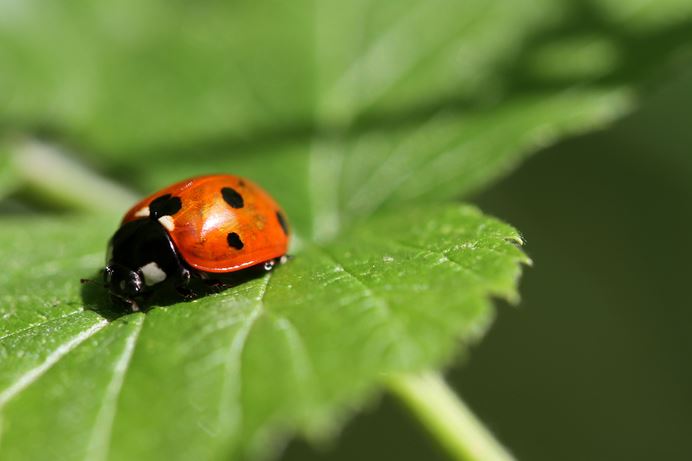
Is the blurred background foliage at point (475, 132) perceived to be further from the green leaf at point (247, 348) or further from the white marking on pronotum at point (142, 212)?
the white marking on pronotum at point (142, 212)

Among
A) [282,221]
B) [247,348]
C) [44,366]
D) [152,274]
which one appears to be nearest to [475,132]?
[282,221]

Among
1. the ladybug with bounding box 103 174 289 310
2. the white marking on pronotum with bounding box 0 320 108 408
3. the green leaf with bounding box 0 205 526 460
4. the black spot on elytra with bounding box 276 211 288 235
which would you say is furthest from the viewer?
the black spot on elytra with bounding box 276 211 288 235

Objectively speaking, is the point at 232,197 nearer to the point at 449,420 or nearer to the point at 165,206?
the point at 165,206

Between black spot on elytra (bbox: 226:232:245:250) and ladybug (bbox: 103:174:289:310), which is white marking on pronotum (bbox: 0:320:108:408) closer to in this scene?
ladybug (bbox: 103:174:289:310)

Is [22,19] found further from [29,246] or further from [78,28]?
[29,246]

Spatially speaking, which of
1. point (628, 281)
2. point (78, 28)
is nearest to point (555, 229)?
point (628, 281)

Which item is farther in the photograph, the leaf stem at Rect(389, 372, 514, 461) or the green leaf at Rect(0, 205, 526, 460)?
the leaf stem at Rect(389, 372, 514, 461)

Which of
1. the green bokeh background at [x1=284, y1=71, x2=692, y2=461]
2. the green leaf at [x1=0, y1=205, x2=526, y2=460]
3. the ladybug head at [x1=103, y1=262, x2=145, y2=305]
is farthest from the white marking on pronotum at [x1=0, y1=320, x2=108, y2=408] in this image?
the green bokeh background at [x1=284, y1=71, x2=692, y2=461]
